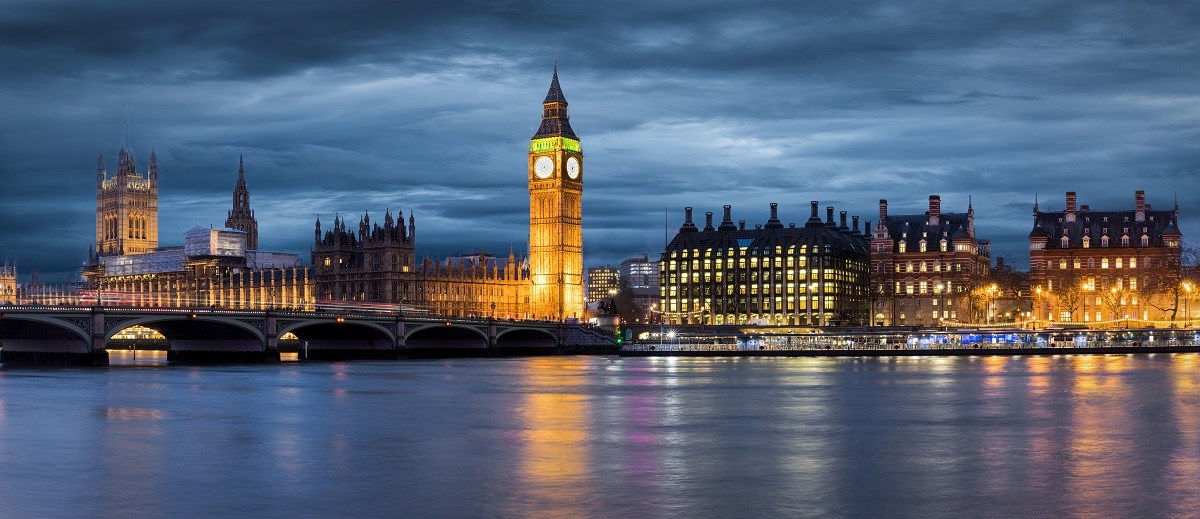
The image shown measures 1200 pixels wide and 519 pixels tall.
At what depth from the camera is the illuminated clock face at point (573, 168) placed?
180 m

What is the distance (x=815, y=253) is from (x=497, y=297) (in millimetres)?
39542

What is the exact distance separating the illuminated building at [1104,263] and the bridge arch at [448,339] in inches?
2376

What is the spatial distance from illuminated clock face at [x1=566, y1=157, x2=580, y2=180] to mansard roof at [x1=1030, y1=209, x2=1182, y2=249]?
57.2 metres

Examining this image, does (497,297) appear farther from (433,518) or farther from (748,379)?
(433,518)

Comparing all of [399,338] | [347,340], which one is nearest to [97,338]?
[399,338]

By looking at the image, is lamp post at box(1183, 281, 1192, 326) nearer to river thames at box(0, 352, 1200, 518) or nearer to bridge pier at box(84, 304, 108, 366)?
river thames at box(0, 352, 1200, 518)

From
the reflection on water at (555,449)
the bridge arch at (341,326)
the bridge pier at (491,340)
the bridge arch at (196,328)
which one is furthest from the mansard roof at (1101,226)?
the reflection on water at (555,449)

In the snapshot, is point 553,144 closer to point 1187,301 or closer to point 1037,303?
point 1037,303

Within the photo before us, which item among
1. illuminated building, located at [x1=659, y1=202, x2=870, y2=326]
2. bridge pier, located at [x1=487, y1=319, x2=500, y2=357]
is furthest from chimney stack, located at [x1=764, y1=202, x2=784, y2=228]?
bridge pier, located at [x1=487, y1=319, x2=500, y2=357]

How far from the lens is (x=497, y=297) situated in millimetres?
179125

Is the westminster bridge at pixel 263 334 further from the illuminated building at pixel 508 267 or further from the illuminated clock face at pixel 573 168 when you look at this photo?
the illuminated clock face at pixel 573 168

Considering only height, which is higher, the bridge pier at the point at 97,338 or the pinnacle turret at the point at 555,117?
the pinnacle turret at the point at 555,117

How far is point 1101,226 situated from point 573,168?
64.2 metres

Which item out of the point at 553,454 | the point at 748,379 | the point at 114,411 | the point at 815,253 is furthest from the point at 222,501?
the point at 815,253
